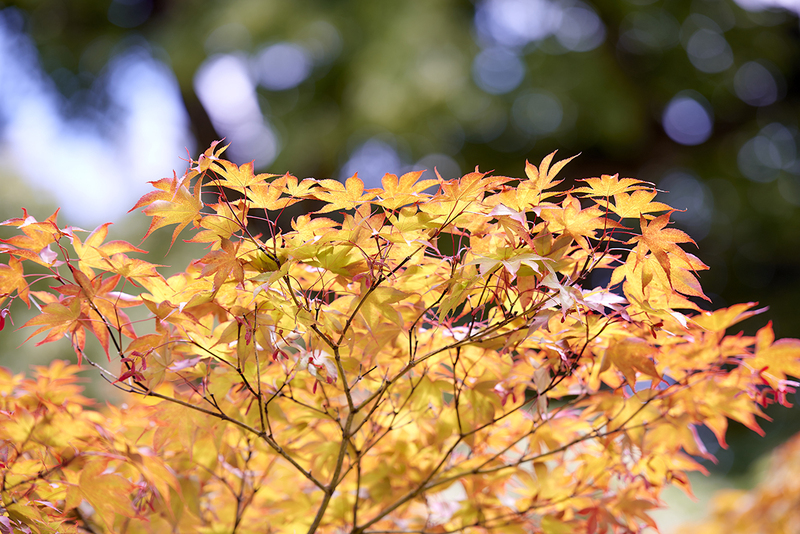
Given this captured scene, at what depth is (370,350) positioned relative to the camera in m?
0.58

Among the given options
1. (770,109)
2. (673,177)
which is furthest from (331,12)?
(770,109)

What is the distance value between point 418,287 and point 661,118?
4865 mm

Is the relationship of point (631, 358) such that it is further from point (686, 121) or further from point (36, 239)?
point (686, 121)

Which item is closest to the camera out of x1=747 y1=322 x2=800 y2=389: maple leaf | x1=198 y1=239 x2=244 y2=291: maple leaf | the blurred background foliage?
x1=198 y1=239 x2=244 y2=291: maple leaf

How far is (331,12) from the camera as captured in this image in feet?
13.1

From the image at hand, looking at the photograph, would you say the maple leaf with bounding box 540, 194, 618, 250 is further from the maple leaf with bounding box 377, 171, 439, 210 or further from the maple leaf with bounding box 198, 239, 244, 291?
the maple leaf with bounding box 198, 239, 244, 291

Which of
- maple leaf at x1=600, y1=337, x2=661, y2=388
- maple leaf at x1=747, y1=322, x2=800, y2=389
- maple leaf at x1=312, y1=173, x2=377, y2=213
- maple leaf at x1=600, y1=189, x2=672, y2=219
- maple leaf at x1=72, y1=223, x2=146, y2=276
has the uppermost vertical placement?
maple leaf at x1=72, y1=223, x2=146, y2=276

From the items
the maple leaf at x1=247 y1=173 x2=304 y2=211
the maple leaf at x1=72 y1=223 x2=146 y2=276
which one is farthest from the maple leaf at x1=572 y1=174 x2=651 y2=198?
the maple leaf at x1=72 y1=223 x2=146 y2=276

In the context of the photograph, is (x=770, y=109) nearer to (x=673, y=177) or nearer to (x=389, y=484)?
(x=673, y=177)

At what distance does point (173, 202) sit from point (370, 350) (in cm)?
25

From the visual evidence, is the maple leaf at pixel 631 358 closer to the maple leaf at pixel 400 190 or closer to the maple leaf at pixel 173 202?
the maple leaf at pixel 400 190

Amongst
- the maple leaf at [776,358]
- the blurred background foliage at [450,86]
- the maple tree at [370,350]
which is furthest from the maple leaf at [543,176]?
the blurred background foliage at [450,86]

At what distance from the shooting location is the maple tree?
0.53 metres

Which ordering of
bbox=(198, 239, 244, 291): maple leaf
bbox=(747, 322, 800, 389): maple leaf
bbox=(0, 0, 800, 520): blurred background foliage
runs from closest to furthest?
bbox=(198, 239, 244, 291): maple leaf, bbox=(747, 322, 800, 389): maple leaf, bbox=(0, 0, 800, 520): blurred background foliage
